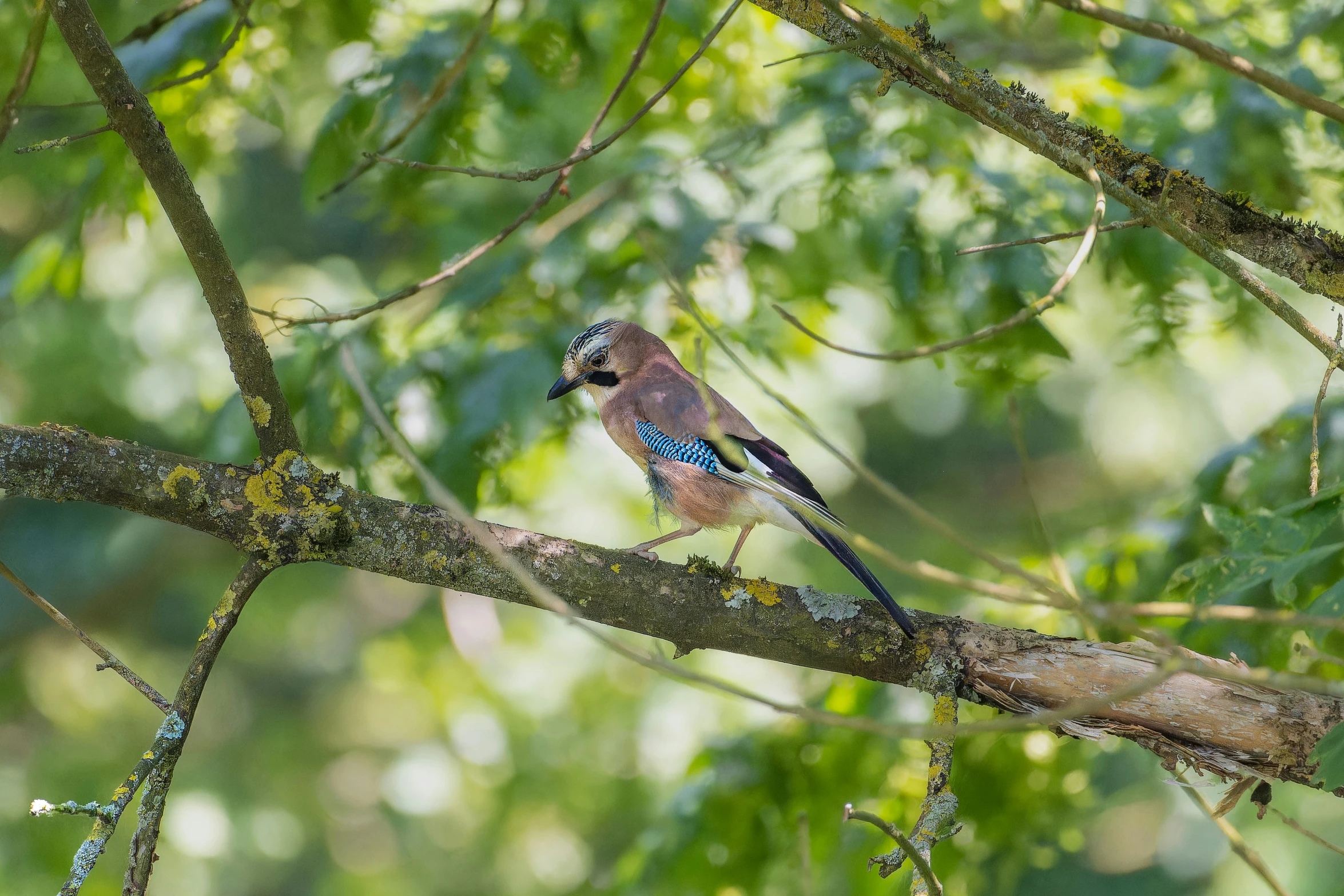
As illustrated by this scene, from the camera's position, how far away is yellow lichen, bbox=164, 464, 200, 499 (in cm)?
221

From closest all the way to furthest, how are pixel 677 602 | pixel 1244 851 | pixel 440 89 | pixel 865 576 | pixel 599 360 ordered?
1. pixel 1244 851
2. pixel 677 602
3. pixel 865 576
4. pixel 440 89
5. pixel 599 360

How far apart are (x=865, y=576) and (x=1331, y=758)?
1.00 metres

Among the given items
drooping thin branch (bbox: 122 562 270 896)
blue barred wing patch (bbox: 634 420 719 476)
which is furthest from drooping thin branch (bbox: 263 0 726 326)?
blue barred wing patch (bbox: 634 420 719 476)

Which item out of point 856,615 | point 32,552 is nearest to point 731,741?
point 856,615

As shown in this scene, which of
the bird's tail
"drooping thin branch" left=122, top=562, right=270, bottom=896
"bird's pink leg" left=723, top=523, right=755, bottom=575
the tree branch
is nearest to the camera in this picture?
"drooping thin branch" left=122, top=562, right=270, bottom=896

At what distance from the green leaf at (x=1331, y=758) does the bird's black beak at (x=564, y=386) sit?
2.29 metres

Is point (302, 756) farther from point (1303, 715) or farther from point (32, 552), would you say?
point (1303, 715)

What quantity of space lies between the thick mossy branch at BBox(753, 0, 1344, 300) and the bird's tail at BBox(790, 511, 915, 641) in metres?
0.94

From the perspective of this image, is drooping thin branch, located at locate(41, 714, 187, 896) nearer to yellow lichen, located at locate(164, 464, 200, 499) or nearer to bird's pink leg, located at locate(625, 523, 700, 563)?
yellow lichen, located at locate(164, 464, 200, 499)

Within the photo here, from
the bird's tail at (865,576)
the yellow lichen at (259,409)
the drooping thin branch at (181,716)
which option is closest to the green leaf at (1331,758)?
the bird's tail at (865,576)

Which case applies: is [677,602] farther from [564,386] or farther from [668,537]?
[564,386]

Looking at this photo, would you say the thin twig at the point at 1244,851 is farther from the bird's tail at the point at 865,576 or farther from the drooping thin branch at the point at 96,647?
the drooping thin branch at the point at 96,647

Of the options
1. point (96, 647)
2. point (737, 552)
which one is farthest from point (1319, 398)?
point (96, 647)

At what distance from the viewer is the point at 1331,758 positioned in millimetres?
1905
